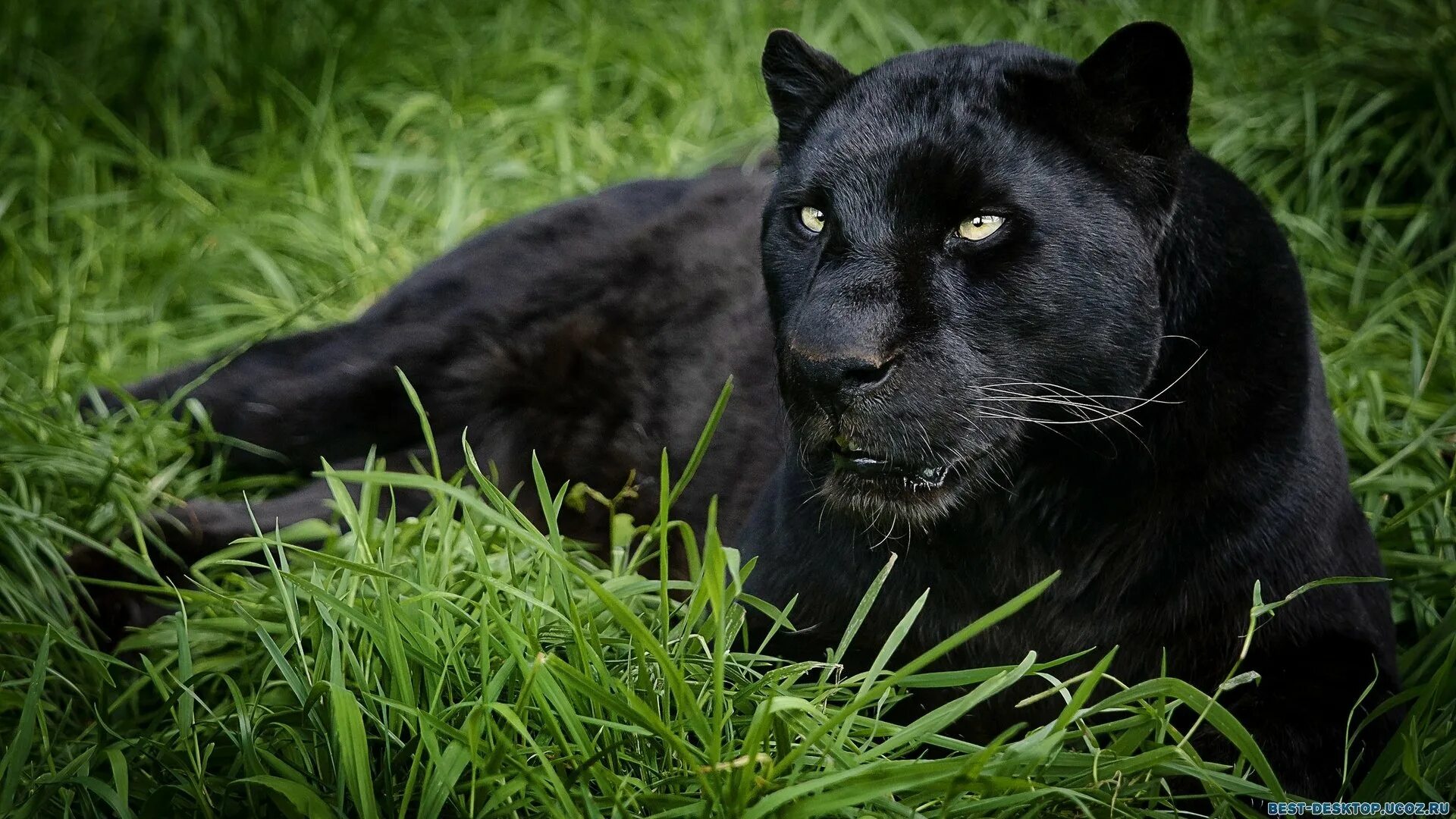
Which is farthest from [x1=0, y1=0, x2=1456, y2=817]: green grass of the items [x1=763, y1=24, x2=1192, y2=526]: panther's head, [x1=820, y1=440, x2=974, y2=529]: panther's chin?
[x1=763, y1=24, x2=1192, y2=526]: panther's head

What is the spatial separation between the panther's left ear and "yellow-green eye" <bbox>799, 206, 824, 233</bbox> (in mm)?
475

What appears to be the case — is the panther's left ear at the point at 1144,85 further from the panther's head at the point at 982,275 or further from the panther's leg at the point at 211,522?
the panther's leg at the point at 211,522

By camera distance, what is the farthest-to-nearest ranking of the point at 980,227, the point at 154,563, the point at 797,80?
the point at 154,563 < the point at 797,80 < the point at 980,227

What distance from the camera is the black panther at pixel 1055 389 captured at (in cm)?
211

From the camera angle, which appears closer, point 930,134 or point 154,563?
point 930,134

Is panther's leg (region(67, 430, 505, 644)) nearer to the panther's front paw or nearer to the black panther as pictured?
the panther's front paw

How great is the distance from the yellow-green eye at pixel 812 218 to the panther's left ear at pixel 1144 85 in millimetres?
475

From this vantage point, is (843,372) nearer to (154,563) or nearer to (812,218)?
(812,218)

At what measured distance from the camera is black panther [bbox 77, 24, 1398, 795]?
211cm

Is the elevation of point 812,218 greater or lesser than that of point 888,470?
greater

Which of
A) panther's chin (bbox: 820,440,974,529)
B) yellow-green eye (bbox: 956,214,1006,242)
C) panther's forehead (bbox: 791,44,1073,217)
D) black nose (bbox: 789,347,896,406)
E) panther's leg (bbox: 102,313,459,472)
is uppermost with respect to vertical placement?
panther's forehead (bbox: 791,44,1073,217)

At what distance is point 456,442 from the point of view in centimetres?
371

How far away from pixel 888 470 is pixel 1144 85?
0.73 metres

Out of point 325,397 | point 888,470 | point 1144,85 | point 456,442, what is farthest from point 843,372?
point 325,397
